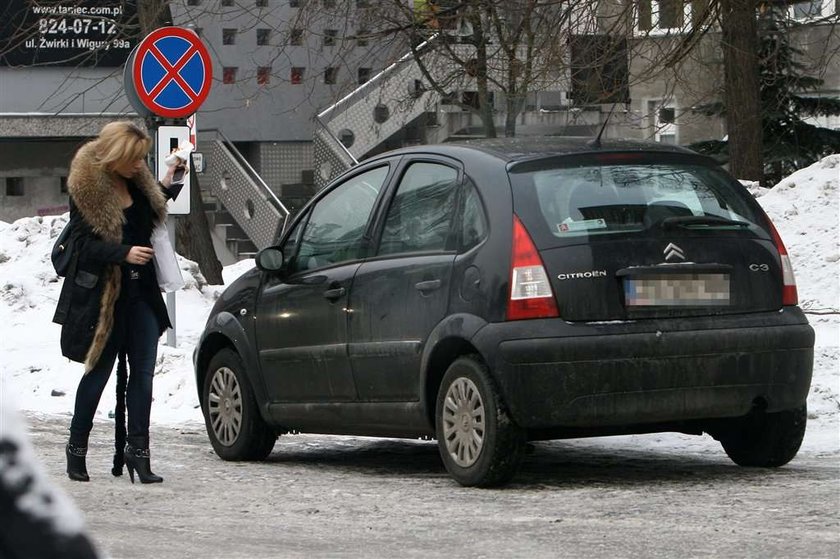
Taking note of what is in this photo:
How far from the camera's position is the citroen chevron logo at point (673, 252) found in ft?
21.7

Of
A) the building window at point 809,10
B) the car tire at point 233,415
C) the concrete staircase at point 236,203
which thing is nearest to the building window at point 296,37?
the building window at point 809,10

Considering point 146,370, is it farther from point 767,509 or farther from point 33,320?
point 33,320

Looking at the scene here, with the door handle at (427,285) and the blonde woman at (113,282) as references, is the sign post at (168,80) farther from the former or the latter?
the door handle at (427,285)

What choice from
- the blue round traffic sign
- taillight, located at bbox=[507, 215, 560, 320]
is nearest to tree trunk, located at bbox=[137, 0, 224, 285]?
the blue round traffic sign

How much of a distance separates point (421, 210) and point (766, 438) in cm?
186

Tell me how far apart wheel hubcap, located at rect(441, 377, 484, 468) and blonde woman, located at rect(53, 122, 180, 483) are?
1.45m

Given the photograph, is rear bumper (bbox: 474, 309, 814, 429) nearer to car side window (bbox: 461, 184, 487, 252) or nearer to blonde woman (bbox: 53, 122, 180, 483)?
car side window (bbox: 461, 184, 487, 252)

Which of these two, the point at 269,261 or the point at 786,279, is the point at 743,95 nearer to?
the point at 269,261

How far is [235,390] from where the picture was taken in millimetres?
8398

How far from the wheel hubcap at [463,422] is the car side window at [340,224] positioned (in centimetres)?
113

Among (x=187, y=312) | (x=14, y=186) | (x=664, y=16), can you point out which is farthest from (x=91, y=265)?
(x=14, y=186)

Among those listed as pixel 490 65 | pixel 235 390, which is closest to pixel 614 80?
pixel 490 65

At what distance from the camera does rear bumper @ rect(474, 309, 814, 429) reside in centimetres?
636

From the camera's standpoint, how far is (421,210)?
24.0 ft
